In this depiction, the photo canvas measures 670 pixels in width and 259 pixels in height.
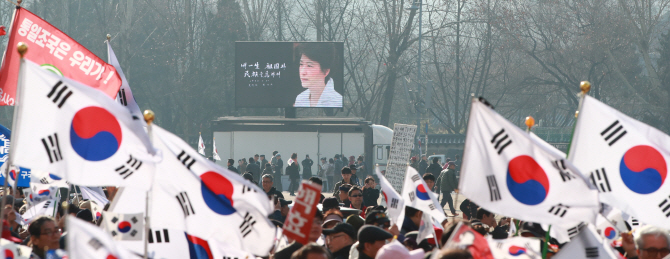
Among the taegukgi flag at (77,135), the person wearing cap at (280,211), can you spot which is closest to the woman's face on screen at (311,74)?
the person wearing cap at (280,211)

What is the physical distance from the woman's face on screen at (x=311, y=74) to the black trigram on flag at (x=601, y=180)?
27083mm

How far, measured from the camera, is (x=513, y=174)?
213 inches

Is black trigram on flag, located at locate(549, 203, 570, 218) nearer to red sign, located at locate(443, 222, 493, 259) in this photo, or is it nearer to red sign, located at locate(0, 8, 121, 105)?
red sign, located at locate(443, 222, 493, 259)

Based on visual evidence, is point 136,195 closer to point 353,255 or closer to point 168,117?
point 353,255

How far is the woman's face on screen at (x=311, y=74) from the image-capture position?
32750 millimetres

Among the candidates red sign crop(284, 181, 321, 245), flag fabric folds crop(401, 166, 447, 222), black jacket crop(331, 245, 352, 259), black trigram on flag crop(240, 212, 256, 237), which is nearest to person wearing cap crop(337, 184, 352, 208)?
flag fabric folds crop(401, 166, 447, 222)

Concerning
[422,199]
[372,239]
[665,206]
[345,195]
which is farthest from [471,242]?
[345,195]

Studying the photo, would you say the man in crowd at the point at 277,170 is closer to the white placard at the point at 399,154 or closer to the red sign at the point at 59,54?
the white placard at the point at 399,154

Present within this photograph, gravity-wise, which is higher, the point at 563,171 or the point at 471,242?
the point at 563,171

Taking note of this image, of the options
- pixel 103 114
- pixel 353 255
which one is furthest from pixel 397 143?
pixel 103 114

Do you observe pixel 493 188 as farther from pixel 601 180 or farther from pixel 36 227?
pixel 36 227

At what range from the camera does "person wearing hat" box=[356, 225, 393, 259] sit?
19.4 ft

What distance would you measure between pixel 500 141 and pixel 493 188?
30cm

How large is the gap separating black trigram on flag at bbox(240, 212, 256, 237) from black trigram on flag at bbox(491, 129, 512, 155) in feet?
5.45
